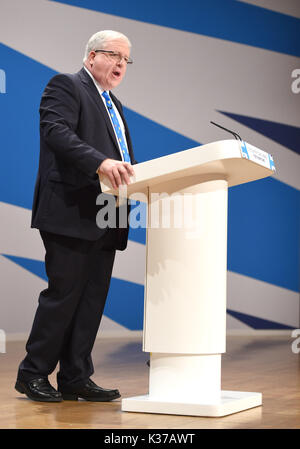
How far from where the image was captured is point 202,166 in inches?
68.7

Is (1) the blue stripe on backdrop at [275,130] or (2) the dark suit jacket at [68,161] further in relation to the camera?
(1) the blue stripe on backdrop at [275,130]

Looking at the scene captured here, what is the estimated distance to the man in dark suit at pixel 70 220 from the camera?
82.0 inches

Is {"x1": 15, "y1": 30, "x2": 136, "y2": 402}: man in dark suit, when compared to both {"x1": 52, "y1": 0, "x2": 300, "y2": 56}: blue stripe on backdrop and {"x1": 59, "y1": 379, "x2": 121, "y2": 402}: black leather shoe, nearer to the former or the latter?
{"x1": 59, "y1": 379, "x2": 121, "y2": 402}: black leather shoe

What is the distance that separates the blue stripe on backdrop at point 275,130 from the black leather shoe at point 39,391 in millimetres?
4042

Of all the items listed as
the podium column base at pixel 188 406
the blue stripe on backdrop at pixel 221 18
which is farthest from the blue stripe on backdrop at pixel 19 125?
the podium column base at pixel 188 406

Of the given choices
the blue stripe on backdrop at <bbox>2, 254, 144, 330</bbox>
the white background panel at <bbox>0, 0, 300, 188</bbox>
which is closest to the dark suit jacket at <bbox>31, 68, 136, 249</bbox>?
the white background panel at <bbox>0, 0, 300, 188</bbox>

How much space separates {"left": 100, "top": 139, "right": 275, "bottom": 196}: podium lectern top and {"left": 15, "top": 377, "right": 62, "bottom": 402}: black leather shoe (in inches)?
27.1

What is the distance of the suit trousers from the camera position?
2.09 m

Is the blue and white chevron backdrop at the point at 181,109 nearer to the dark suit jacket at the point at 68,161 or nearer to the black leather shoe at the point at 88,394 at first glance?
the black leather shoe at the point at 88,394

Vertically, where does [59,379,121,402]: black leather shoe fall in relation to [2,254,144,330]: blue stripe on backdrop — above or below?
below

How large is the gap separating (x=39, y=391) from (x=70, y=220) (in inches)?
22.0

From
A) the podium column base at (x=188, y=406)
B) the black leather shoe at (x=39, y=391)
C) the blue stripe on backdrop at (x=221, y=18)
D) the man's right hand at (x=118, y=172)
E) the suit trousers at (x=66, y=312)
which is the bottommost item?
the podium column base at (x=188, y=406)

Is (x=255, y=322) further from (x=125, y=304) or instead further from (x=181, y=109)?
(x=181, y=109)

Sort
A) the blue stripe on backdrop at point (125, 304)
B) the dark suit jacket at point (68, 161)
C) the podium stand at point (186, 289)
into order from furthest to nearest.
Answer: the blue stripe on backdrop at point (125, 304), the dark suit jacket at point (68, 161), the podium stand at point (186, 289)
